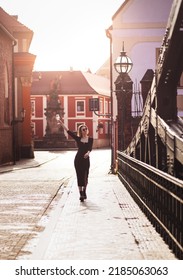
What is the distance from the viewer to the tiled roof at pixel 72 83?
73.0 meters

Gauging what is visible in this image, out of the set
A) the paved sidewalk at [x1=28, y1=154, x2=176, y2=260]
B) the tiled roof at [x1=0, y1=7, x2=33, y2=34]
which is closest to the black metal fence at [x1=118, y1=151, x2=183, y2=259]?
the paved sidewalk at [x1=28, y1=154, x2=176, y2=260]

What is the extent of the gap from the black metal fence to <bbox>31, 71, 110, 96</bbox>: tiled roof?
6071 cm

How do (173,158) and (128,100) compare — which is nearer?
(173,158)

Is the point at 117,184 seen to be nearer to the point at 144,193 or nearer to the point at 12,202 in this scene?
the point at 12,202

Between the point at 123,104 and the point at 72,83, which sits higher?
the point at 72,83

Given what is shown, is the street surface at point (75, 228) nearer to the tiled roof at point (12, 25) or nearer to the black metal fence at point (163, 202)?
the black metal fence at point (163, 202)

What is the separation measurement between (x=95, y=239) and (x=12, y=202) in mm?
5101

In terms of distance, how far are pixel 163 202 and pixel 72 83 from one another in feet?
223

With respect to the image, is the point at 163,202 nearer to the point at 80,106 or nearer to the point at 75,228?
the point at 75,228

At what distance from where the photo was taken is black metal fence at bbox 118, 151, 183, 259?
6703mm

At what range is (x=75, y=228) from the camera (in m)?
8.83

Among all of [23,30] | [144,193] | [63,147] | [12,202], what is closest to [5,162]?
[23,30]

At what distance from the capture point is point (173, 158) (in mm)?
8391

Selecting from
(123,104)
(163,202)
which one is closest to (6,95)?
(123,104)
